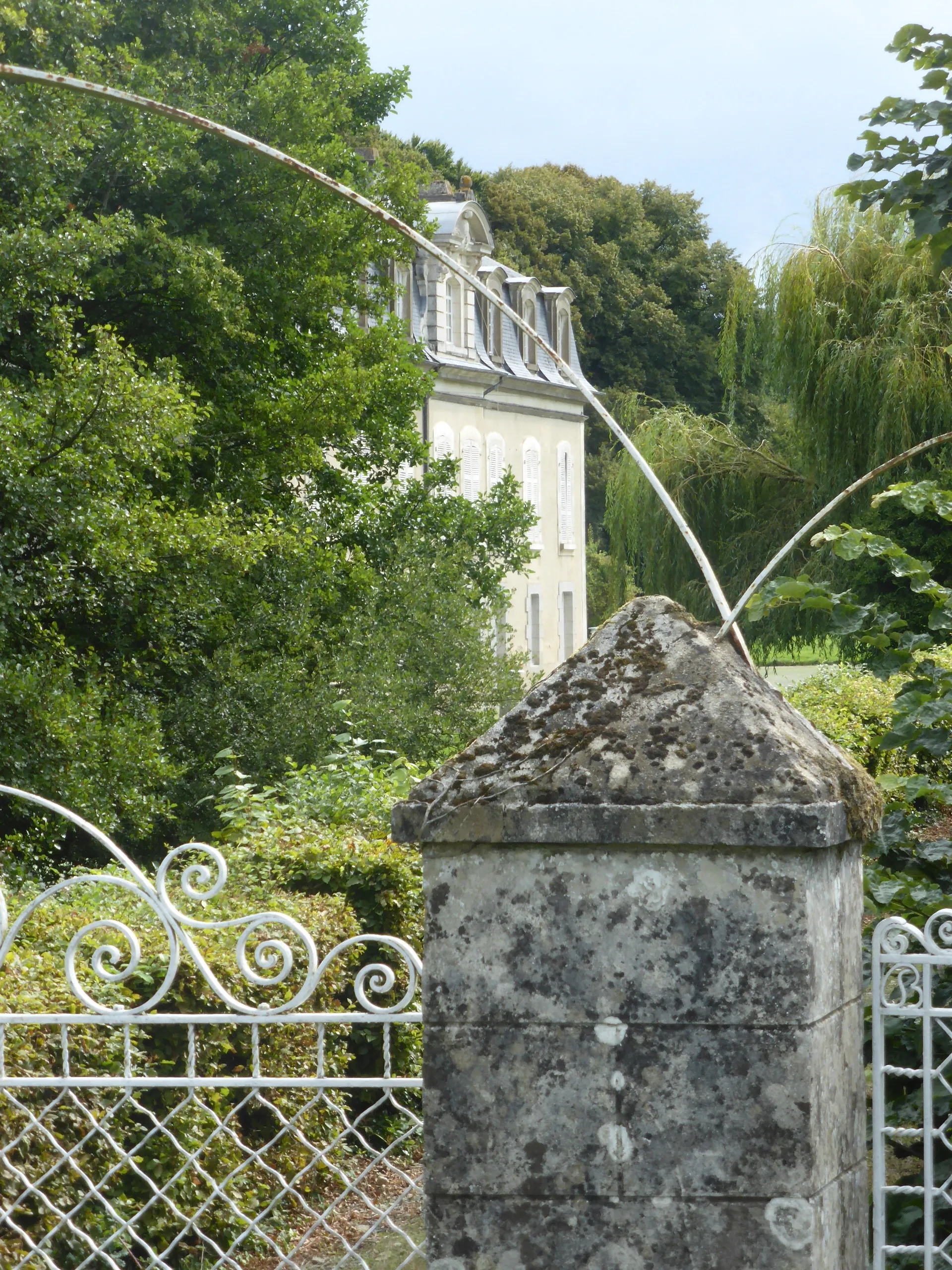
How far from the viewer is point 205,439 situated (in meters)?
14.1

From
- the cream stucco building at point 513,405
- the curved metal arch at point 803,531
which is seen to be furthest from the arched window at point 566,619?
the curved metal arch at point 803,531

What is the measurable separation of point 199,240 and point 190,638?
4.26 m

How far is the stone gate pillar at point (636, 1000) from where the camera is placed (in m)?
2.01

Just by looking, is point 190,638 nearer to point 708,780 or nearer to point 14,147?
point 14,147

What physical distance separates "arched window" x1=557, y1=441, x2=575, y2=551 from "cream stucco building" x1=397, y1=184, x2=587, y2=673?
35 millimetres

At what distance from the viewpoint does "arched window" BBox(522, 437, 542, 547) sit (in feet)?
106

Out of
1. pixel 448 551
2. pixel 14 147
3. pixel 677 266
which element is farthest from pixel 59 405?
pixel 677 266

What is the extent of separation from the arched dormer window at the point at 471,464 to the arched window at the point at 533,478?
1963mm

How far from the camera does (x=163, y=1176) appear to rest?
3.93 m

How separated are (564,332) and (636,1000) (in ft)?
102

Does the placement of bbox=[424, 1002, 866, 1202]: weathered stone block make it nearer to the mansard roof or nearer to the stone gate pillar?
the stone gate pillar

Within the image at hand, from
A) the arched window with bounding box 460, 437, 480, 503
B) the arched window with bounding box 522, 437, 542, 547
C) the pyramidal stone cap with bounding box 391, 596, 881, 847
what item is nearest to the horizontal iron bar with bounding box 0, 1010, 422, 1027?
the pyramidal stone cap with bounding box 391, 596, 881, 847

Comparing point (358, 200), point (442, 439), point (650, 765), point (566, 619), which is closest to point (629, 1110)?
point (650, 765)

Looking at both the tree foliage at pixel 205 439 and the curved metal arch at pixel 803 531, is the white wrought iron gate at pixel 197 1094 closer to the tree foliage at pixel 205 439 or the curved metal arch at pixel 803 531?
the curved metal arch at pixel 803 531
